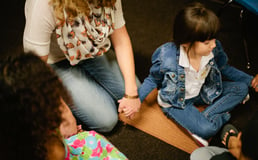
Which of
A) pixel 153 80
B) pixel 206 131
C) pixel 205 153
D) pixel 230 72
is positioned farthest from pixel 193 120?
pixel 230 72

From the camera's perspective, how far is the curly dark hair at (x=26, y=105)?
52 cm

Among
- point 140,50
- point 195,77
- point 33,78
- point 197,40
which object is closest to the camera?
point 33,78

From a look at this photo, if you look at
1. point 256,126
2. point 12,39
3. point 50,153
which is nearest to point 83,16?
point 50,153

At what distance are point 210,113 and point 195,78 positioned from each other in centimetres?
24

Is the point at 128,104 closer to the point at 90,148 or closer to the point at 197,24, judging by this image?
the point at 90,148

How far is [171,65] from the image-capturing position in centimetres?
115

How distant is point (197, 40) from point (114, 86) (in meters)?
0.50

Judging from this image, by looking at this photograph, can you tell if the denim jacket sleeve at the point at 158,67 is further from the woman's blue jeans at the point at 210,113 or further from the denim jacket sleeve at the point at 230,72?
the denim jacket sleeve at the point at 230,72

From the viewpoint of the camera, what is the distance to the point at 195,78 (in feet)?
3.97

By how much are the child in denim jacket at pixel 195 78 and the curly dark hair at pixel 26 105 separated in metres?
0.70

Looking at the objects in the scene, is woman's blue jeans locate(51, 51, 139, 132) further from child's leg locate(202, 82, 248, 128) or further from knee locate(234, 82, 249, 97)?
knee locate(234, 82, 249, 97)

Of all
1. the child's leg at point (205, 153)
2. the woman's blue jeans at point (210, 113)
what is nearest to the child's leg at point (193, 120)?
the woman's blue jeans at point (210, 113)

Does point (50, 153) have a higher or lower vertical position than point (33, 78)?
lower

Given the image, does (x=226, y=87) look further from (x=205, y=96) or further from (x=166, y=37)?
(x=166, y=37)
